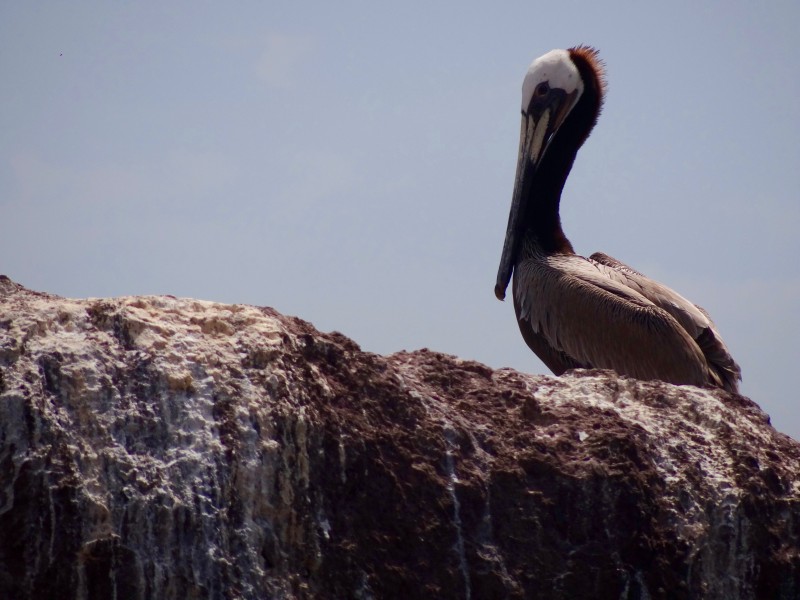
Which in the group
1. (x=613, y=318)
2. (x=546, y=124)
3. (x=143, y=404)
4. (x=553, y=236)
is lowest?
(x=143, y=404)

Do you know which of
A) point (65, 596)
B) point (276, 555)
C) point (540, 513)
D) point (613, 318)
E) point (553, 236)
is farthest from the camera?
point (553, 236)

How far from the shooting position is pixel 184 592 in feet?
13.6

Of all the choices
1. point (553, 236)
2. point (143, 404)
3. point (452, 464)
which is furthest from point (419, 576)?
point (553, 236)

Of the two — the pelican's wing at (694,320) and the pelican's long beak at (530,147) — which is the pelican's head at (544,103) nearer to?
the pelican's long beak at (530,147)

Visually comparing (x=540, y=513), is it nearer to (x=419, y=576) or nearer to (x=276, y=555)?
(x=419, y=576)

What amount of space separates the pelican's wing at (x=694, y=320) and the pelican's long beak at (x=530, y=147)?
1099 mm

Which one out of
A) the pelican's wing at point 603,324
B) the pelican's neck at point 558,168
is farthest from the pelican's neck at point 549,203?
the pelican's wing at point 603,324

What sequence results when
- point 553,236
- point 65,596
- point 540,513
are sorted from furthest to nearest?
point 553,236 < point 540,513 < point 65,596

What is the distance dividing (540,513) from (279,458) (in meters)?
1.20

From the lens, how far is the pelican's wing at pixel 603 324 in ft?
27.0

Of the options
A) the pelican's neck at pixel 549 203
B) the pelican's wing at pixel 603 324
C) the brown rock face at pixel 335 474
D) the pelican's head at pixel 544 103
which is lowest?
the brown rock face at pixel 335 474

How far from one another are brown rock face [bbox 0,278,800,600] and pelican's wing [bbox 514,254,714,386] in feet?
8.57

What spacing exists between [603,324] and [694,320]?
0.72 meters

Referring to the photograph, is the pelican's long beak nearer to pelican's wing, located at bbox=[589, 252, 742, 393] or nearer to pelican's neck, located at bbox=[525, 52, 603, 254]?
pelican's neck, located at bbox=[525, 52, 603, 254]
